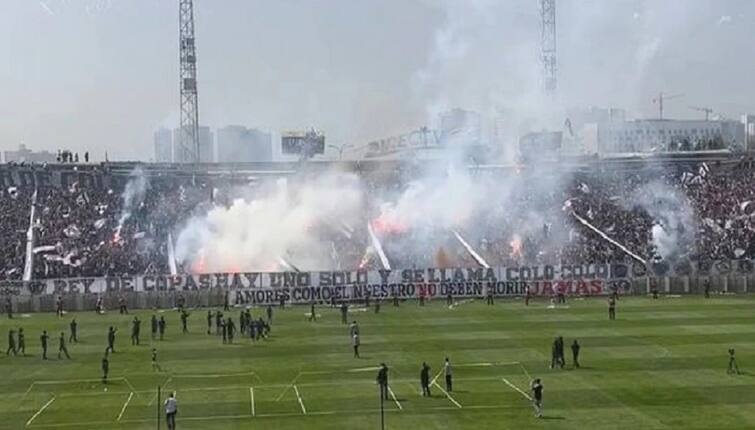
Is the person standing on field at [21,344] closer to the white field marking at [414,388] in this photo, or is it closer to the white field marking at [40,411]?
the white field marking at [40,411]

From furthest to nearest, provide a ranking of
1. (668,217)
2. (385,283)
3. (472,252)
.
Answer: (668,217), (472,252), (385,283)

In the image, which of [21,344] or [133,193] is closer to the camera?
[21,344]

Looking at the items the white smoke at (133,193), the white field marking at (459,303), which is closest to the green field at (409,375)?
the white field marking at (459,303)

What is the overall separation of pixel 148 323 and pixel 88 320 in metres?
4.57

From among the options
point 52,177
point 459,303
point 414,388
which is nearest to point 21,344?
point 414,388

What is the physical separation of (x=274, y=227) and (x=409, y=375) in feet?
161

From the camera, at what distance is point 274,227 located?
294 ft

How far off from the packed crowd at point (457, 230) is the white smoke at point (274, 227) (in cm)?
139

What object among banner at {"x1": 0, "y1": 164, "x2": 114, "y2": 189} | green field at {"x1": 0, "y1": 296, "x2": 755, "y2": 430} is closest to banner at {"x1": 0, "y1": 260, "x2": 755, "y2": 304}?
green field at {"x1": 0, "y1": 296, "x2": 755, "y2": 430}

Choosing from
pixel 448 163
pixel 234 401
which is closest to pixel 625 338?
pixel 234 401

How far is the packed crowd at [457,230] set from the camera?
82.3 meters

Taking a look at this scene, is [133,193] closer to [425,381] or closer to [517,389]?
[425,381]

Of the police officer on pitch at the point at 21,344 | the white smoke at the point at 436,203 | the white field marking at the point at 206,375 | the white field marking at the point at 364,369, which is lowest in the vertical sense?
the white field marking at the point at 206,375

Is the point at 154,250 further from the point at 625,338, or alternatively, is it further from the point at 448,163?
the point at 625,338
